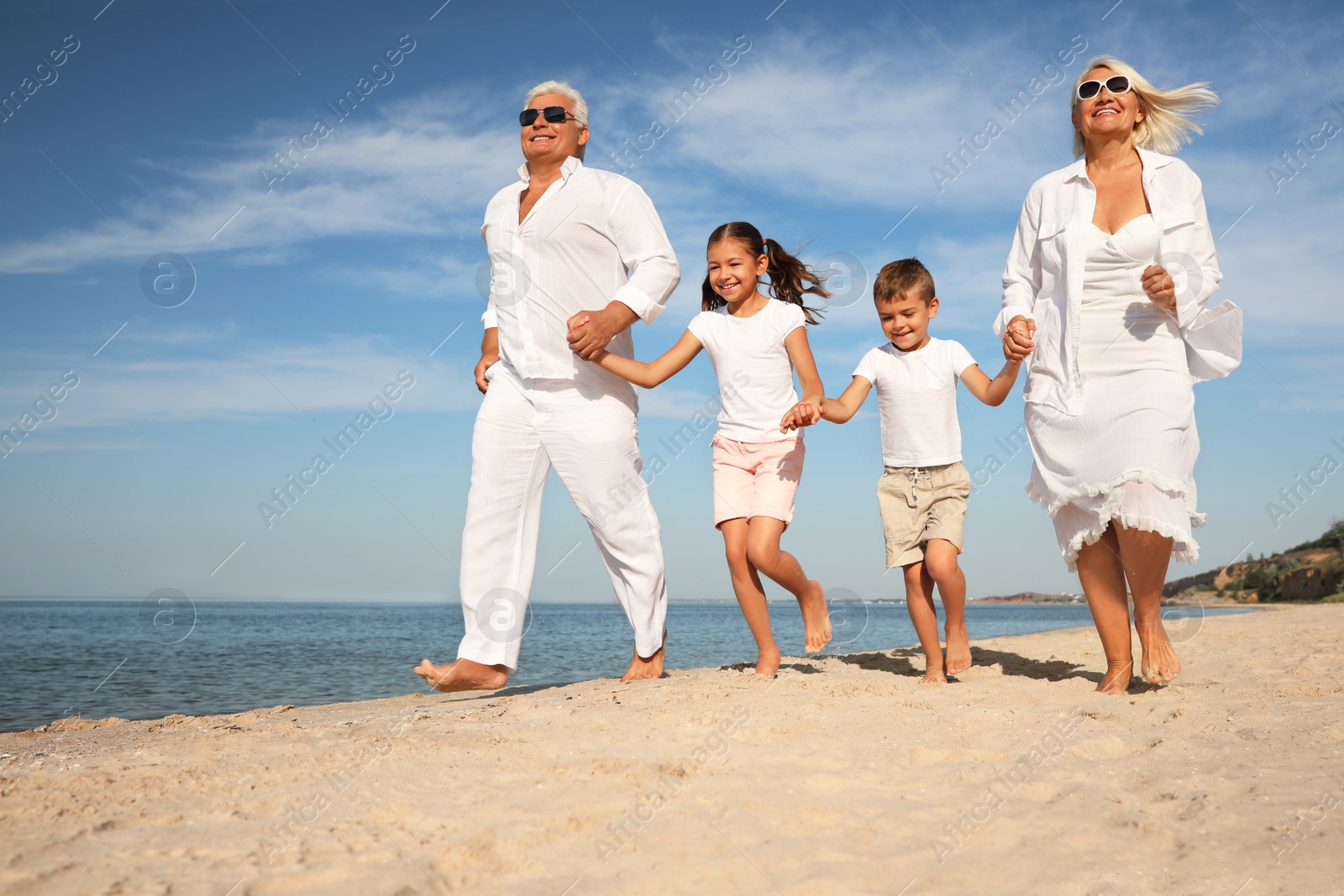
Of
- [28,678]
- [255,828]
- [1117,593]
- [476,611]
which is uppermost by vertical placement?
[1117,593]

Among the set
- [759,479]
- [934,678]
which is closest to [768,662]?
[934,678]

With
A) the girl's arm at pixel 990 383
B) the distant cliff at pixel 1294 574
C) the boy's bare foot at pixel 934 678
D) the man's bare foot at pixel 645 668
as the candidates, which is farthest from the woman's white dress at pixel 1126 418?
the distant cliff at pixel 1294 574

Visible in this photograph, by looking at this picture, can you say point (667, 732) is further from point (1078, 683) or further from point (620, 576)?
point (1078, 683)

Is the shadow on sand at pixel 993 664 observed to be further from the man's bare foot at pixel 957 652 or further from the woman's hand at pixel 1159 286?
the woman's hand at pixel 1159 286

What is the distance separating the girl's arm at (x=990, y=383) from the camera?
422 cm

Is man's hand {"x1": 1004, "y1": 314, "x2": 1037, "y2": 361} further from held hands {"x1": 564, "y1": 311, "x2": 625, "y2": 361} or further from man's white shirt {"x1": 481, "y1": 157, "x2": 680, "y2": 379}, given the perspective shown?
held hands {"x1": 564, "y1": 311, "x2": 625, "y2": 361}

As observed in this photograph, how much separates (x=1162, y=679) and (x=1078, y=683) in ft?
1.49

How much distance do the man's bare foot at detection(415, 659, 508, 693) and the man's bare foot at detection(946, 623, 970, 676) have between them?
2334 mm

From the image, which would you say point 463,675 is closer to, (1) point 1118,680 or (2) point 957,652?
(2) point 957,652

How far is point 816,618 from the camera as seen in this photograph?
5.16 meters

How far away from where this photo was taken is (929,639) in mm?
4590

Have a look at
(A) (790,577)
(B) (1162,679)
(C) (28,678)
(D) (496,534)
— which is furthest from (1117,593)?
(C) (28,678)

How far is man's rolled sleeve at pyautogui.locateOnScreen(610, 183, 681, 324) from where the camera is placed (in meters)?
4.69

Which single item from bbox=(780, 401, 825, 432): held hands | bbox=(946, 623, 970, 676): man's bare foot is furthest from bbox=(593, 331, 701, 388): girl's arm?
bbox=(946, 623, 970, 676): man's bare foot
